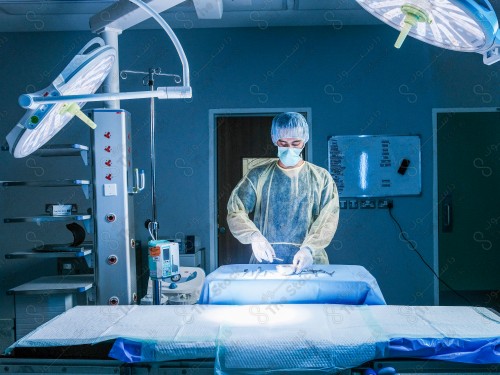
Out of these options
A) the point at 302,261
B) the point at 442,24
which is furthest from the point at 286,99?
the point at 442,24

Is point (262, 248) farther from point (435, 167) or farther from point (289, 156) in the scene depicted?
point (435, 167)

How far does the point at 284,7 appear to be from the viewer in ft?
14.5

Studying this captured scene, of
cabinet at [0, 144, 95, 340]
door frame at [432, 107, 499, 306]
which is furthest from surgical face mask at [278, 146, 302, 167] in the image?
door frame at [432, 107, 499, 306]

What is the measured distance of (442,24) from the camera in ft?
4.75

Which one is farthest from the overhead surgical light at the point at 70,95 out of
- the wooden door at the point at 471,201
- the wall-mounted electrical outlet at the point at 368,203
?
the wooden door at the point at 471,201

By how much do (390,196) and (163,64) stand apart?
270cm

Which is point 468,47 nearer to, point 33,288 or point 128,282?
point 128,282

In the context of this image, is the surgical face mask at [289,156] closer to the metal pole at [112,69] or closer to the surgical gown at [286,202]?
the surgical gown at [286,202]

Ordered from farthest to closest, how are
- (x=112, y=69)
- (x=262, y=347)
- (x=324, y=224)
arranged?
(x=112, y=69), (x=324, y=224), (x=262, y=347)

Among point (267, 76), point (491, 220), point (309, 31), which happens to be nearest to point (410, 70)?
point (309, 31)

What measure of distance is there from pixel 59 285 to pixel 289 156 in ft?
6.95

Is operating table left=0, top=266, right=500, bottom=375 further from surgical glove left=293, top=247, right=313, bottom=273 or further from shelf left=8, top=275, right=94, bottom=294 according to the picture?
shelf left=8, top=275, right=94, bottom=294

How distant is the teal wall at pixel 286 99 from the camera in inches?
195

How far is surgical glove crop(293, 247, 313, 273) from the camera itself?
224 cm
